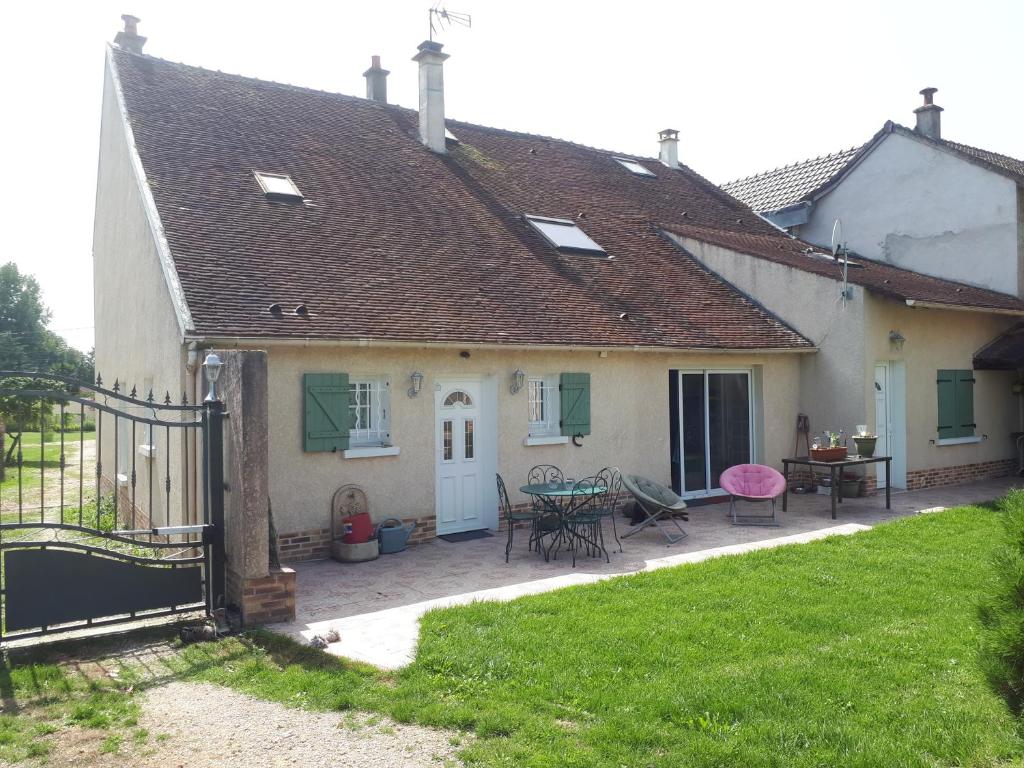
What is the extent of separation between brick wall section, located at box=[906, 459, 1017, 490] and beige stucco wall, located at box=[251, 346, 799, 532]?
245 centimetres

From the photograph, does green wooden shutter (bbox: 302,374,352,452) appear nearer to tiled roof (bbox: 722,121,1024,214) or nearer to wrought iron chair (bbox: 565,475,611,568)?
wrought iron chair (bbox: 565,475,611,568)

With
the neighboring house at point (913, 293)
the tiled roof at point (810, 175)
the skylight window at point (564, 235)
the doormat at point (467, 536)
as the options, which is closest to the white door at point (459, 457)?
the doormat at point (467, 536)

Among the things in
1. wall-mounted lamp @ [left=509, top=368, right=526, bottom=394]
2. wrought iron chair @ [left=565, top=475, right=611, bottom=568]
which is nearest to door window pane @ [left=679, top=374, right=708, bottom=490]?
wall-mounted lamp @ [left=509, top=368, right=526, bottom=394]

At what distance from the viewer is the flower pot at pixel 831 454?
1266 cm

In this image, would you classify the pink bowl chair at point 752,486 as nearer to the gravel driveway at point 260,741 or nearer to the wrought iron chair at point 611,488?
the wrought iron chair at point 611,488

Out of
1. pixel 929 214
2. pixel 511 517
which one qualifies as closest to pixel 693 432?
pixel 511 517

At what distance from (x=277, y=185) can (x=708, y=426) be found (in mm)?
8024

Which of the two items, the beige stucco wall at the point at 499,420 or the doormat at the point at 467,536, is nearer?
the beige stucco wall at the point at 499,420

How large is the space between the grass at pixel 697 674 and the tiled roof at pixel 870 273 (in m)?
7.08

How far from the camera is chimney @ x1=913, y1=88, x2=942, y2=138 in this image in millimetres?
19656

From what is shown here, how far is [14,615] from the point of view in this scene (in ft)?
21.0

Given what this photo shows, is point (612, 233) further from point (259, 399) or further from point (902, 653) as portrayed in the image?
point (902, 653)

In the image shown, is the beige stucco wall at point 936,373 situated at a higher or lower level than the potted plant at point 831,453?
higher

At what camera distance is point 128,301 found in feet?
40.6
